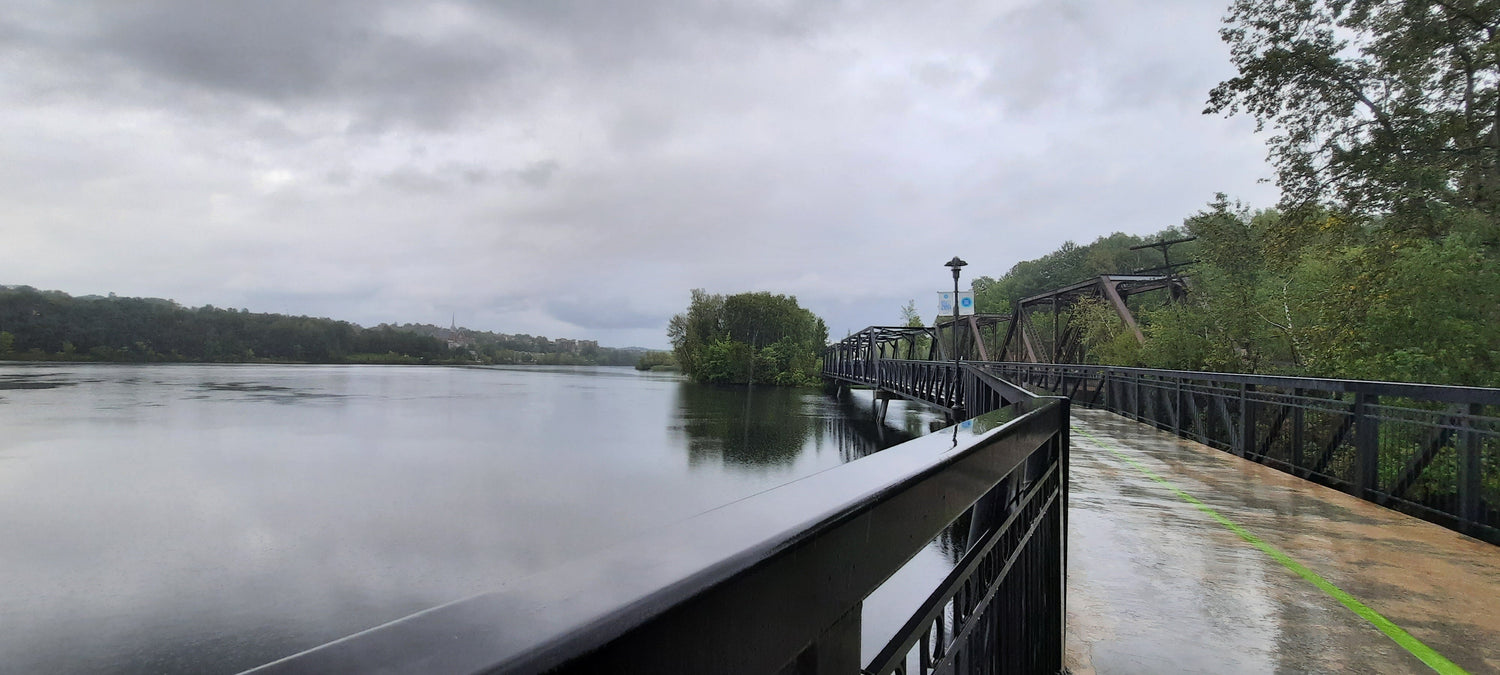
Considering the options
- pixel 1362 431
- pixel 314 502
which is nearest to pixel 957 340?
pixel 1362 431

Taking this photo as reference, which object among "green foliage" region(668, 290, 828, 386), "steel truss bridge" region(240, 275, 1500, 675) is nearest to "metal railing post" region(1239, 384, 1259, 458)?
"steel truss bridge" region(240, 275, 1500, 675)

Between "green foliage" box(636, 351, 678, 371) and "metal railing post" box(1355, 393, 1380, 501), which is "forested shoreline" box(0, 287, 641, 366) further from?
"metal railing post" box(1355, 393, 1380, 501)

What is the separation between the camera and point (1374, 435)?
6.34m

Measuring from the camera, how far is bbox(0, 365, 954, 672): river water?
1712 cm

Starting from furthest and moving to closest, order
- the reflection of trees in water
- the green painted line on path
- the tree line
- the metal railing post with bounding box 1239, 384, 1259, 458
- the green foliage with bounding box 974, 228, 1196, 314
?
1. the green foliage with bounding box 974, 228, 1196, 314
2. the reflection of trees in water
3. the tree line
4. the metal railing post with bounding box 1239, 384, 1259, 458
5. the green painted line on path

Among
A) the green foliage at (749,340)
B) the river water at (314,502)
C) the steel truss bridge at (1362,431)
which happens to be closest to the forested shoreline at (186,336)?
the river water at (314,502)

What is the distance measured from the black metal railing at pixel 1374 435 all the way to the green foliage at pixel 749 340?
7584 centimetres

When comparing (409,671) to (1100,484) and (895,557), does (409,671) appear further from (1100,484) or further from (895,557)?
(1100,484)

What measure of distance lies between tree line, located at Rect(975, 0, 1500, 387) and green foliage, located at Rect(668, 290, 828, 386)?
7211cm

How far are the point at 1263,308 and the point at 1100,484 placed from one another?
12.8 metres

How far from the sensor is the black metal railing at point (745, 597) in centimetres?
38

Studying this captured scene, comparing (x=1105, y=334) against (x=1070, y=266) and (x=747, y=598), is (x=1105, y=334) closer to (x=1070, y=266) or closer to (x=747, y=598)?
(x=747, y=598)

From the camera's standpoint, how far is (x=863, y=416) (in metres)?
51.2

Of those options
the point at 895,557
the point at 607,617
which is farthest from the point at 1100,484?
the point at 607,617
